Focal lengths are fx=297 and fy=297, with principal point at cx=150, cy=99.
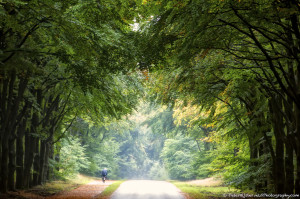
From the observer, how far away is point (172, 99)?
1340cm

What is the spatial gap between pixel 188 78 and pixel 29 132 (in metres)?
10.9

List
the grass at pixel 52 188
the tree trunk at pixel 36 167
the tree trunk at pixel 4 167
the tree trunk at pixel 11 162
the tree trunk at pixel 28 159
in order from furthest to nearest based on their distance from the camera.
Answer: the tree trunk at pixel 36 167, the tree trunk at pixel 28 159, the grass at pixel 52 188, the tree trunk at pixel 11 162, the tree trunk at pixel 4 167

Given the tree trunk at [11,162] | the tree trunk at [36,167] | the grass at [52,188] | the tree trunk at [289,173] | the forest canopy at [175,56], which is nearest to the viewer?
the forest canopy at [175,56]

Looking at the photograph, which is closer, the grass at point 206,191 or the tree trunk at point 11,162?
the tree trunk at point 11,162

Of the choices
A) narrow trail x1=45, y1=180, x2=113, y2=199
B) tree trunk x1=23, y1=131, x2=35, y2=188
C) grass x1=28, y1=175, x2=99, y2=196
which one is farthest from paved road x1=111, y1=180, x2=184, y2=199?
tree trunk x1=23, y1=131, x2=35, y2=188

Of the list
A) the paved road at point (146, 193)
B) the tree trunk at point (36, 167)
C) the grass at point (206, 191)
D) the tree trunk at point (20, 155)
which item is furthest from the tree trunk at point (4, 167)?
the grass at point (206, 191)

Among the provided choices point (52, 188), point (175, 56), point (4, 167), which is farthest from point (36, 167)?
point (175, 56)

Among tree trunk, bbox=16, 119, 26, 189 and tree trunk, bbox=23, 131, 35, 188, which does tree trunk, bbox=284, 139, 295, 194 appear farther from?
tree trunk, bbox=23, 131, 35, 188

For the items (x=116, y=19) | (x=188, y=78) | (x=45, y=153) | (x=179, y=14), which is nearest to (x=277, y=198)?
(x=188, y=78)

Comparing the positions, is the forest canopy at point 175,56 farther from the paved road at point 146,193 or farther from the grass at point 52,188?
the paved road at point 146,193

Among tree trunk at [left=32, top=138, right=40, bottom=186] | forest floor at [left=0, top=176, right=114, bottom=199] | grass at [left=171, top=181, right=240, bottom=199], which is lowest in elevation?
grass at [left=171, top=181, right=240, bottom=199]

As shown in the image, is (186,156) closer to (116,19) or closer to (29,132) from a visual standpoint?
(29,132)

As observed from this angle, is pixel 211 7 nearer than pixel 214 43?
Yes

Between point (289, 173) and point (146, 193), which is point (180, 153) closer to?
point (146, 193)
